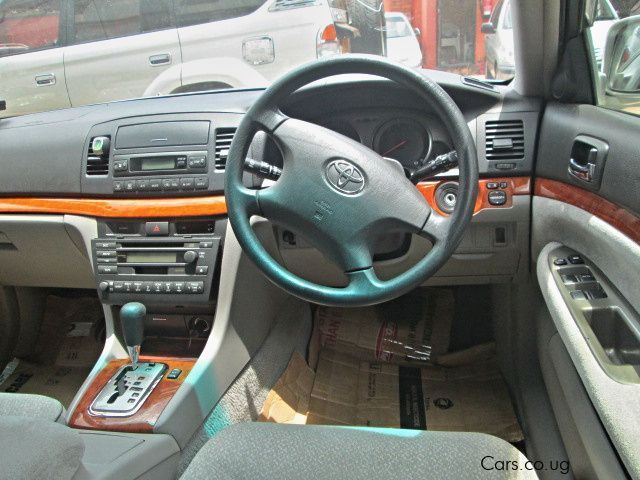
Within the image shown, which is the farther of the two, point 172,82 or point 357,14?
point 172,82

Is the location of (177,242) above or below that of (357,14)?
below

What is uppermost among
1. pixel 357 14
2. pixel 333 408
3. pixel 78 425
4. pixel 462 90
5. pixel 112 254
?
pixel 357 14

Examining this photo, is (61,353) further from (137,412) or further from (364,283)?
(364,283)

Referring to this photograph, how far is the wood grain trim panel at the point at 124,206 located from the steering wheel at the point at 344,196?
401mm

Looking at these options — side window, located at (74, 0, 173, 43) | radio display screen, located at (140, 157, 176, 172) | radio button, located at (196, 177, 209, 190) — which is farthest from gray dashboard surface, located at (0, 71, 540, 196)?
side window, located at (74, 0, 173, 43)

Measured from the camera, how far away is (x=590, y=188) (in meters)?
1.49

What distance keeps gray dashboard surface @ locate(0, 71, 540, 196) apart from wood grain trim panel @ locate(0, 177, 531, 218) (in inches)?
1.2

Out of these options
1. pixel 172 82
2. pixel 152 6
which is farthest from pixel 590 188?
pixel 152 6

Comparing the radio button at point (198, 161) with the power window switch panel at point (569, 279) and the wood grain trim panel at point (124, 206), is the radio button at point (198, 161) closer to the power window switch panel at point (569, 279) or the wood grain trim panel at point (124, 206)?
the wood grain trim panel at point (124, 206)

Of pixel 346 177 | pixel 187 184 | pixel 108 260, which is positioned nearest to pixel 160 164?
pixel 187 184

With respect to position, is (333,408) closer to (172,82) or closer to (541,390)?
(541,390)

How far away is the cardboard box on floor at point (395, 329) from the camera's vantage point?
245 cm

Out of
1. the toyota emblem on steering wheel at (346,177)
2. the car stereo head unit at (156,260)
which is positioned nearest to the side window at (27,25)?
the car stereo head unit at (156,260)

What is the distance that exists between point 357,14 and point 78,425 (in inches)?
65.3
